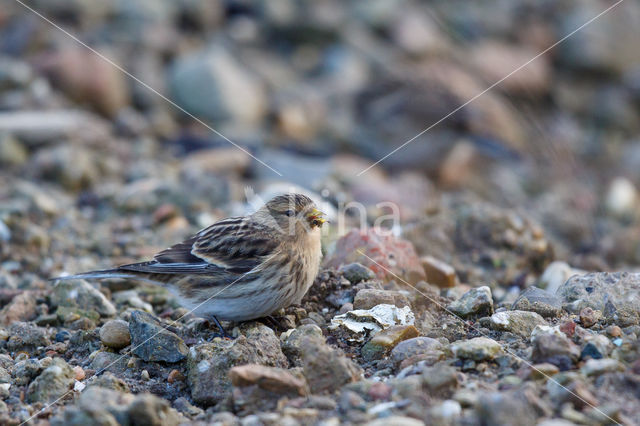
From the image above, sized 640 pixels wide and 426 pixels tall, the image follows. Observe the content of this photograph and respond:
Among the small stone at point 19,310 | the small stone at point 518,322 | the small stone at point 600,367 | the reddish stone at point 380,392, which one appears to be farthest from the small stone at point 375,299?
the small stone at point 19,310

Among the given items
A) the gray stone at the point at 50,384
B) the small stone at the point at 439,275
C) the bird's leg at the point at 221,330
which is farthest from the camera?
the small stone at the point at 439,275

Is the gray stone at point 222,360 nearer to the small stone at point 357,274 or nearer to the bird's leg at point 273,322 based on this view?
the bird's leg at point 273,322

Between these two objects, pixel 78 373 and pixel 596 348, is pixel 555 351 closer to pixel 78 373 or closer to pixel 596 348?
pixel 596 348

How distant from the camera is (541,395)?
3.11 meters

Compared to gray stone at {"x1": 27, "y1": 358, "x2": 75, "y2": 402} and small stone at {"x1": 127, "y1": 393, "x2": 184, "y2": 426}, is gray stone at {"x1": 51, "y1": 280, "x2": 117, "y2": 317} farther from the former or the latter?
small stone at {"x1": 127, "y1": 393, "x2": 184, "y2": 426}

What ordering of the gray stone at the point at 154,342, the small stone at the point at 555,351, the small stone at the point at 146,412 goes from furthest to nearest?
the gray stone at the point at 154,342, the small stone at the point at 555,351, the small stone at the point at 146,412

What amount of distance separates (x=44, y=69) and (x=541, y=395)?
8144 millimetres

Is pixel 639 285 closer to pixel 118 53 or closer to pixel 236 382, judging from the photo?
pixel 236 382

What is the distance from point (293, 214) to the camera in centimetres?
464

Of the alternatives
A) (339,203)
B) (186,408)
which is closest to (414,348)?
(186,408)

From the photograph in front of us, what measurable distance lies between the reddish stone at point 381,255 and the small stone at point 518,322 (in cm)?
92

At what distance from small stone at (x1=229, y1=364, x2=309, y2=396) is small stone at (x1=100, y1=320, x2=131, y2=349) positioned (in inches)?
43.0

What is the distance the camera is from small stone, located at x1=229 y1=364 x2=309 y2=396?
329cm

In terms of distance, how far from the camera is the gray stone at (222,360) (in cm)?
354
